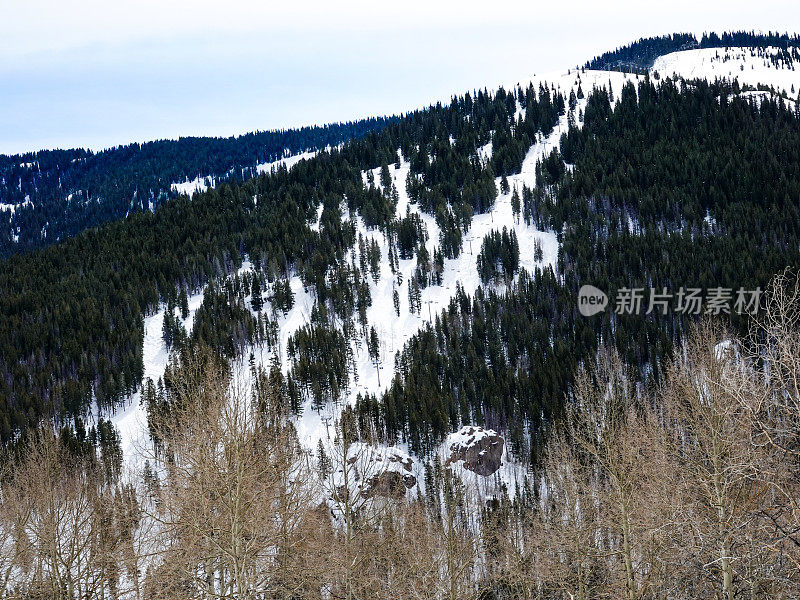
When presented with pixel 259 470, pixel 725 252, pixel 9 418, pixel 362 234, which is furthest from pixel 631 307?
pixel 9 418

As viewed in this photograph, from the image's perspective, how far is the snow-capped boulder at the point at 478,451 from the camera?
335ft

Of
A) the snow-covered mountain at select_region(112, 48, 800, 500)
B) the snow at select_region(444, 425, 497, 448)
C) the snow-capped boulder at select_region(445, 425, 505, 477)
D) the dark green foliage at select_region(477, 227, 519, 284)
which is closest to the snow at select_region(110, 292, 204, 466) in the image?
the snow-covered mountain at select_region(112, 48, 800, 500)

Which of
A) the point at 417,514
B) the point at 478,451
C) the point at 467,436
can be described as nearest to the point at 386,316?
the point at 467,436

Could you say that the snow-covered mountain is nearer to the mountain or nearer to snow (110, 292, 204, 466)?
snow (110, 292, 204, 466)

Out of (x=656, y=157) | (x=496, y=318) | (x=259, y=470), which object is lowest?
(x=496, y=318)

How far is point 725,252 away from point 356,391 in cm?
9590

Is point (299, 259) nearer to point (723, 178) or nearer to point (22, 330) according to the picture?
point (22, 330)

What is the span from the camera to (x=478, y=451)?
336 feet

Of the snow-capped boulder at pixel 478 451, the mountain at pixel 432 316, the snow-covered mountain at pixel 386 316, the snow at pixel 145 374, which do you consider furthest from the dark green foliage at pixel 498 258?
the snow at pixel 145 374

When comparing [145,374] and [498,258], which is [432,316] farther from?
[145,374]

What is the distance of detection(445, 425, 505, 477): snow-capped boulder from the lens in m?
102

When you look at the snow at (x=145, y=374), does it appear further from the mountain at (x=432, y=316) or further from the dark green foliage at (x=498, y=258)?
A: the dark green foliage at (x=498, y=258)

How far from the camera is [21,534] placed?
115 feet

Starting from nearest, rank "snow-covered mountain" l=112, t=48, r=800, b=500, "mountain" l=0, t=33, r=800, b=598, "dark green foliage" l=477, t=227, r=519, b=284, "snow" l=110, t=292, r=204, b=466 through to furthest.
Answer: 1. "mountain" l=0, t=33, r=800, b=598
2. "snow" l=110, t=292, r=204, b=466
3. "snow-covered mountain" l=112, t=48, r=800, b=500
4. "dark green foliage" l=477, t=227, r=519, b=284
